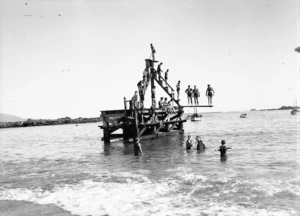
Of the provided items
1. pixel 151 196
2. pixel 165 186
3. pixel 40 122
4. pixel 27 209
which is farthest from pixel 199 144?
pixel 40 122

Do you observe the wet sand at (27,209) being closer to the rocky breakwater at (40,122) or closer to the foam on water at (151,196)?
the foam on water at (151,196)

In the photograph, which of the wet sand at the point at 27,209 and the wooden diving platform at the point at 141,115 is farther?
the wooden diving platform at the point at 141,115

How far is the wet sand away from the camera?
7168mm

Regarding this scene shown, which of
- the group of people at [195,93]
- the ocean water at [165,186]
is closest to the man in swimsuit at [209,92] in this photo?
the group of people at [195,93]

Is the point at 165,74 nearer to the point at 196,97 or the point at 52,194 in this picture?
the point at 196,97

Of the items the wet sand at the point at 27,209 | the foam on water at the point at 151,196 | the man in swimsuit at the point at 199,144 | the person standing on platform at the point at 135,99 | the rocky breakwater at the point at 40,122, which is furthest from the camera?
the rocky breakwater at the point at 40,122

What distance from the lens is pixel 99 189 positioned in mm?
9258

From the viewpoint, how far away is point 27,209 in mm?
7570

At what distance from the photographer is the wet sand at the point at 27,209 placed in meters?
7.17

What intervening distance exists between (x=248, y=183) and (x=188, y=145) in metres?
8.30

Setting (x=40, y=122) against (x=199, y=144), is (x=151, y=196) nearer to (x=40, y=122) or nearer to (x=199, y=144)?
(x=199, y=144)

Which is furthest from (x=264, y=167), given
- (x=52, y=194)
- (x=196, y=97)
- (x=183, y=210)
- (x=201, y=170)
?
(x=196, y=97)

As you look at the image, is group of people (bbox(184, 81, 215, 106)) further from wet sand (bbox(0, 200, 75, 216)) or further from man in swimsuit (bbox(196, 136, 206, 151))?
wet sand (bbox(0, 200, 75, 216))

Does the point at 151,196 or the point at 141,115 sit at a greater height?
the point at 141,115
